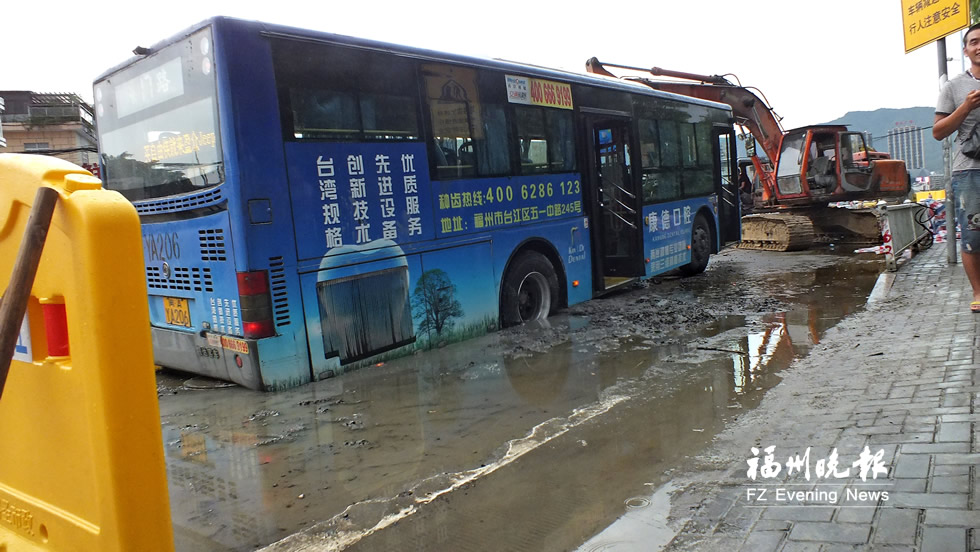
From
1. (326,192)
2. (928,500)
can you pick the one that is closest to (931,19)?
(326,192)

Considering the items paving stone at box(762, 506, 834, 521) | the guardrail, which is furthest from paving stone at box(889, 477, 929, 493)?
the guardrail

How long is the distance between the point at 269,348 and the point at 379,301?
114 centimetres

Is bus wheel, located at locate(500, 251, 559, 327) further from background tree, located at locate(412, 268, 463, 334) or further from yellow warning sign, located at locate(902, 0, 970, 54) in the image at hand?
yellow warning sign, located at locate(902, 0, 970, 54)

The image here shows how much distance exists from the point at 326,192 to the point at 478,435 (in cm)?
252

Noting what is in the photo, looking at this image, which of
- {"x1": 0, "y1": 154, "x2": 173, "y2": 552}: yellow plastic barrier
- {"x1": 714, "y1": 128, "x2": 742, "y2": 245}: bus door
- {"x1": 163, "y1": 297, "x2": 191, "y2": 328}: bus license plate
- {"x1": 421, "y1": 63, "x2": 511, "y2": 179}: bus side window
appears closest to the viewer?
{"x1": 0, "y1": 154, "x2": 173, "y2": 552}: yellow plastic barrier

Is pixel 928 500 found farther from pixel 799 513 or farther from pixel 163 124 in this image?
pixel 163 124

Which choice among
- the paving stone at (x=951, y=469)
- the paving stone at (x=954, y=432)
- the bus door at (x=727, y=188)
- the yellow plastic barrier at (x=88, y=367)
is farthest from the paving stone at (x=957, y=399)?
the bus door at (x=727, y=188)

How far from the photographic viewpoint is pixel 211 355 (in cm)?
552

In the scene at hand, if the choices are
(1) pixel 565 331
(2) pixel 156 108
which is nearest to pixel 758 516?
(1) pixel 565 331

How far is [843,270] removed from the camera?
11188 millimetres

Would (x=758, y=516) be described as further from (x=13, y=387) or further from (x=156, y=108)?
(x=156, y=108)

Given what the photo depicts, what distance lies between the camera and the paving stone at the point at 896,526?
7.77 ft

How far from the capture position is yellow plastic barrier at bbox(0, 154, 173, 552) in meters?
1.90

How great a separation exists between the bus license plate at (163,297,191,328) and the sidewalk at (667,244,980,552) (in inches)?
170
